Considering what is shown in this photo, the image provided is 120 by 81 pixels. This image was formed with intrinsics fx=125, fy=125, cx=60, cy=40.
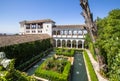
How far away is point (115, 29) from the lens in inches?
668

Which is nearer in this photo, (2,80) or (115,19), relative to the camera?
(2,80)

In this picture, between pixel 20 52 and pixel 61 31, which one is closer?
pixel 20 52

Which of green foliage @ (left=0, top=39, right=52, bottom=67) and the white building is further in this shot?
the white building

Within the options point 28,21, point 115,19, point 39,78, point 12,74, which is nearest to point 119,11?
point 115,19

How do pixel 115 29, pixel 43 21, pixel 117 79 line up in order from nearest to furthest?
pixel 117 79 → pixel 115 29 → pixel 43 21

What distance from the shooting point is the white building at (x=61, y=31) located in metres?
47.3

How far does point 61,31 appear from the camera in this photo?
50.2 metres

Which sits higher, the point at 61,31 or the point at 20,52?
the point at 61,31

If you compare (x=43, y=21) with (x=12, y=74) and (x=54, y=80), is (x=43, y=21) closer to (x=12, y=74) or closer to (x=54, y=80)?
(x=54, y=80)

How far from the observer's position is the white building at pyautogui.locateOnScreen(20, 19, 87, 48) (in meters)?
47.3

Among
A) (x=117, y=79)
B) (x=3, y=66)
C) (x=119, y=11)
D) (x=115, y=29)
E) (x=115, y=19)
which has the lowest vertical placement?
(x=117, y=79)

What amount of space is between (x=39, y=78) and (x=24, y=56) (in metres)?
8.27

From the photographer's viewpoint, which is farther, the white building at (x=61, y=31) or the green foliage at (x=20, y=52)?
the white building at (x=61, y=31)

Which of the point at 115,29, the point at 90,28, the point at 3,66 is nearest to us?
the point at 3,66
